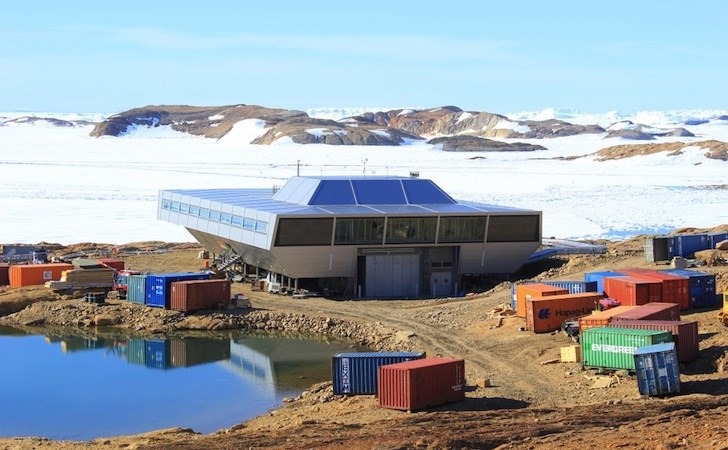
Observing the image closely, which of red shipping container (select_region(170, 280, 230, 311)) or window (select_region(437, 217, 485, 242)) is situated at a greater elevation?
window (select_region(437, 217, 485, 242))

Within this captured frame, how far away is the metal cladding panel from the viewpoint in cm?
4828

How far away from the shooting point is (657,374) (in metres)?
26.3

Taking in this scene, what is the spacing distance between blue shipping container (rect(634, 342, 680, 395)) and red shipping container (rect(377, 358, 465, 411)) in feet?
13.9

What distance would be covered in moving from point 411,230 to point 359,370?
19145 millimetres

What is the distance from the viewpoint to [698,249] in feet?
161

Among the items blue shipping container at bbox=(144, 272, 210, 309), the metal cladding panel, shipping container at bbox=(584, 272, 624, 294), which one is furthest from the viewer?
the metal cladding panel

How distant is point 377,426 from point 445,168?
114 m

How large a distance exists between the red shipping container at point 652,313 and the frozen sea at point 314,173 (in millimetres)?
24588

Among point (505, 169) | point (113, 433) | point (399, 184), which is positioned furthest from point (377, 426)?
point (505, 169)

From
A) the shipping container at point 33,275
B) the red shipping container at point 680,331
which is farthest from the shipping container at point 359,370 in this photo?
the shipping container at point 33,275

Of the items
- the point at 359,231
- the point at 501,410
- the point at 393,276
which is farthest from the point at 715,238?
the point at 501,410

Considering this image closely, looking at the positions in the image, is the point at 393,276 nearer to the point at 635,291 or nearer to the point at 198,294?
the point at 198,294

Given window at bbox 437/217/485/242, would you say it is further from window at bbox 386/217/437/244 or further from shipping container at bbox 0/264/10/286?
shipping container at bbox 0/264/10/286

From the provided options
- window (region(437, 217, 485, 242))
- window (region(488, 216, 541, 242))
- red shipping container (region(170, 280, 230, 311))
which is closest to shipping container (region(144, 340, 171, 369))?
red shipping container (region(170, 280, 230, 311))
